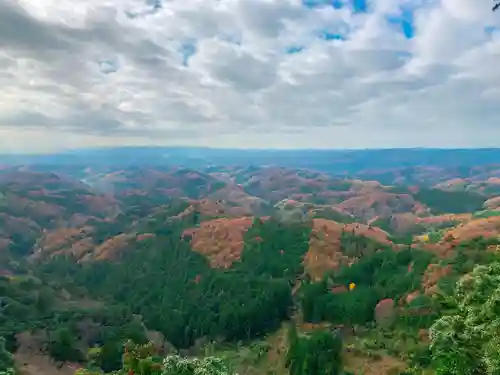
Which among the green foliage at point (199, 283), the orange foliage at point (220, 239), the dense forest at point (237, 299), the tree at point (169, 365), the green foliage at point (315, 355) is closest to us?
the tree at point (169, 365)

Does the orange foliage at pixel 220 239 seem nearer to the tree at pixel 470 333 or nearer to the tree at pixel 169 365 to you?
the tree at pixel 169 365

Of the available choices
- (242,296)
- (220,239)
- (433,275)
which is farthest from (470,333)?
(220,239)

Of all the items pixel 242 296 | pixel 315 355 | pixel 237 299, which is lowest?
pixel 237 299

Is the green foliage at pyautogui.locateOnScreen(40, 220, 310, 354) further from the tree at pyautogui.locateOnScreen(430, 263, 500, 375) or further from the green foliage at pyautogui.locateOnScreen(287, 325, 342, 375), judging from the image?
the tree at pyautogui.locateOnScreen(430, 263, 500, 375)

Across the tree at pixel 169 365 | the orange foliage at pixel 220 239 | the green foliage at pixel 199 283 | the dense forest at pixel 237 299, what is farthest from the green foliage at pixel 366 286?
the tree at pixel 169 365

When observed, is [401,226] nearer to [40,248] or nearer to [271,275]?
[271,275]

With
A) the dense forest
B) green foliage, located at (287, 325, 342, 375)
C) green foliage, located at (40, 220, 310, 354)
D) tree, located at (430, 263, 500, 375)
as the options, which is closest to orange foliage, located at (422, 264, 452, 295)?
the dense forest

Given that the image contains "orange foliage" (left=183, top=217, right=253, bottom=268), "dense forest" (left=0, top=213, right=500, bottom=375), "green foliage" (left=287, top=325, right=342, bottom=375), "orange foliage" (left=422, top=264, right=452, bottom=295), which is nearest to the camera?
"green foliage" (left=287, top=325, right=342, bottom=375)

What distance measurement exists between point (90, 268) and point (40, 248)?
1643 inches

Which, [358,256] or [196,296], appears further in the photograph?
[358,256]

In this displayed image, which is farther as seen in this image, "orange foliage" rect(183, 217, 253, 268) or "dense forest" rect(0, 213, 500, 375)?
"orange foliage" rect(183, 217, 253, 268)

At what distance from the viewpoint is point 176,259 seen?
131 metres

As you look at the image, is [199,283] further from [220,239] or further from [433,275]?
[433,275]

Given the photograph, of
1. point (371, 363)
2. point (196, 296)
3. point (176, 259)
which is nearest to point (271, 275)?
point (196, 296)
